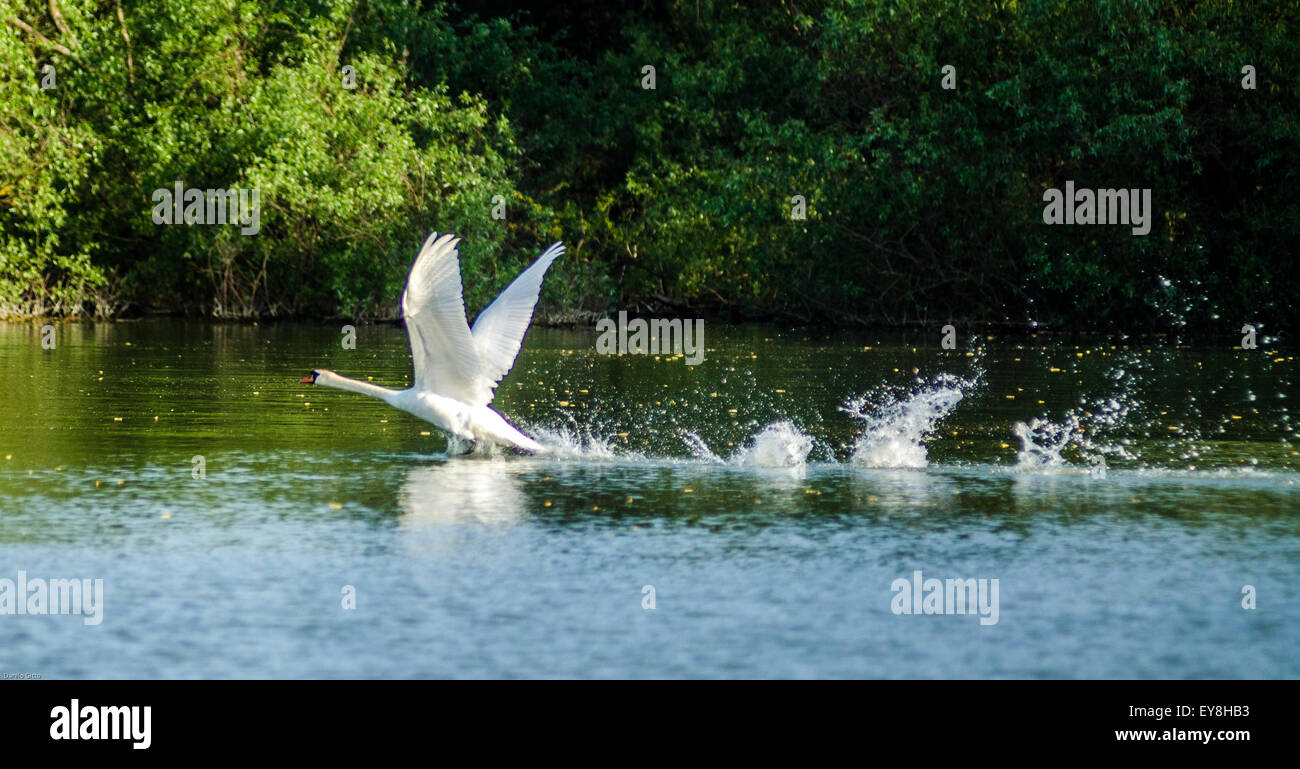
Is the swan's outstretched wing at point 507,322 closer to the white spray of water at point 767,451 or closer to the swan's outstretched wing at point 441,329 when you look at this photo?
the swan's outstretched wing at point 441,329

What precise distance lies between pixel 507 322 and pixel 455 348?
0.76 meters

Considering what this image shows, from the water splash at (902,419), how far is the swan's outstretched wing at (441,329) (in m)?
3.36

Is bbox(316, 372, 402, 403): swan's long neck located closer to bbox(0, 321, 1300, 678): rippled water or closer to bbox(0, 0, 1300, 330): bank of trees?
bbox(0, 321, 1300, 678): rippled water

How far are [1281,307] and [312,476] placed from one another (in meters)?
26.3

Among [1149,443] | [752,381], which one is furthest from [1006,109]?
[1149,443]

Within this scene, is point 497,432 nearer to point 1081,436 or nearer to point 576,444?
point 576,444

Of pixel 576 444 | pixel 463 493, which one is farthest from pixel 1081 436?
pixel 463 493

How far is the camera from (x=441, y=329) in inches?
550

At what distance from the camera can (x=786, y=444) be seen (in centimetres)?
1525

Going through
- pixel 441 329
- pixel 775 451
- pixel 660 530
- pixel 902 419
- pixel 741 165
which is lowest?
pixel 660 530

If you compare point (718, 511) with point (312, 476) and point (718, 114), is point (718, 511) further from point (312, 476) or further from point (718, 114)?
point (718, 114)

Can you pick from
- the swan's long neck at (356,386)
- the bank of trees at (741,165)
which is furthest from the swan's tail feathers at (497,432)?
the bank of trees at (741,165)
